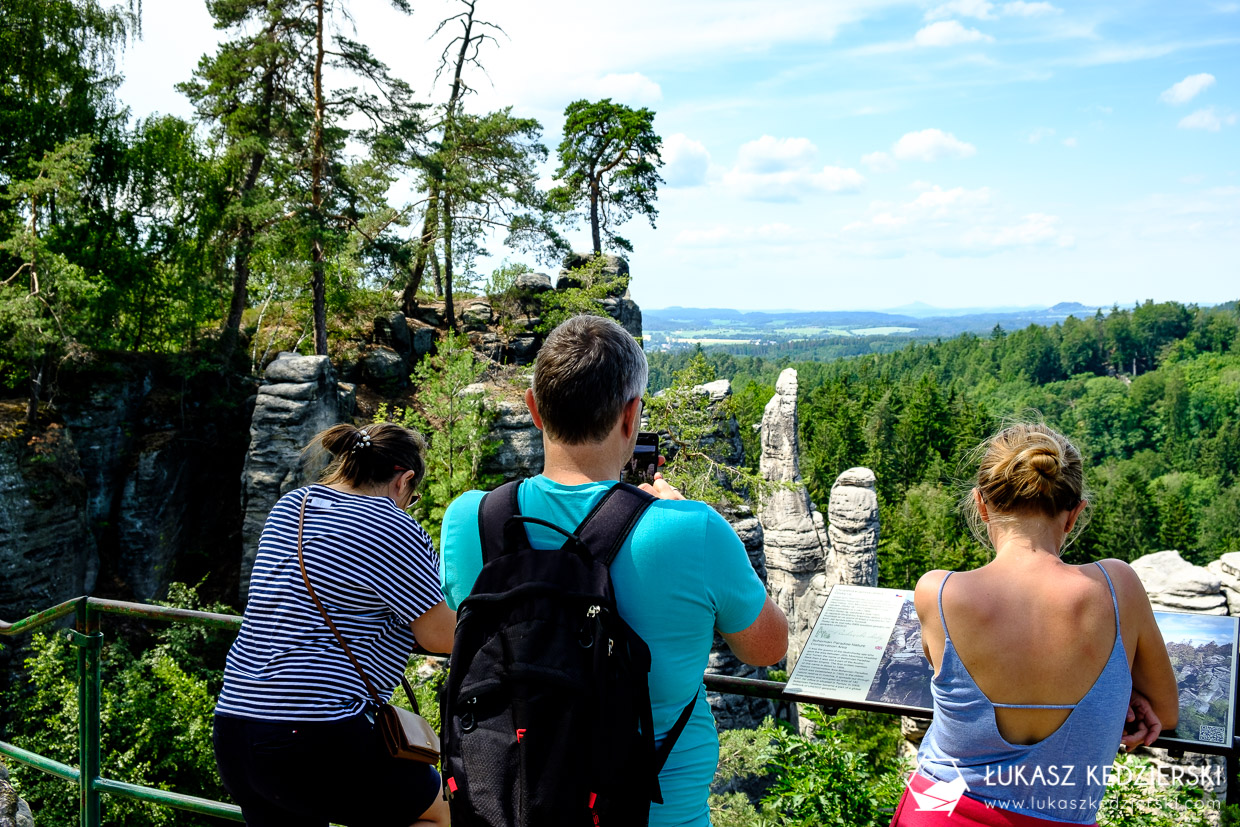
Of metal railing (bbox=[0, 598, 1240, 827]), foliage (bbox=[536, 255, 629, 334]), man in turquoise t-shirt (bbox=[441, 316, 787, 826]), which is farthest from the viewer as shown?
foliage (bbox=[536, 255, 629, 334])

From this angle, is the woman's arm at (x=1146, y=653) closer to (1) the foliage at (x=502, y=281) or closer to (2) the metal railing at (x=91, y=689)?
(2) the metal railing at (x=91, y=689)

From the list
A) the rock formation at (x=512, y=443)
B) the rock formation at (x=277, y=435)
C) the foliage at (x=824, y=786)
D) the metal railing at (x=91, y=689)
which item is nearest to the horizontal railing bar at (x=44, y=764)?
the metal railing at (x=91, y=689)

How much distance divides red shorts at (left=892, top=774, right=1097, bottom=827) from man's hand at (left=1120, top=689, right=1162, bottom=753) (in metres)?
0.18

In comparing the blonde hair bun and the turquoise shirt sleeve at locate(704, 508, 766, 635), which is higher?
the blonde hair bun

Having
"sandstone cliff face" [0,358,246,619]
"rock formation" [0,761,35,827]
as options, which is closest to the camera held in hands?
"rock formation" [0,761,35,827]

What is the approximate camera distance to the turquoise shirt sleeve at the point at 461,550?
1.55m

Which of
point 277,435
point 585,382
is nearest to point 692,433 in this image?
point 277,435

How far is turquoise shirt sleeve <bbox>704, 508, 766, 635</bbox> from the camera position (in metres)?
1.47

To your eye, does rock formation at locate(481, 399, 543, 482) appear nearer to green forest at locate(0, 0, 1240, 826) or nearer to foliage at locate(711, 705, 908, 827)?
green forest at locate(0, 0, 1240, 826)

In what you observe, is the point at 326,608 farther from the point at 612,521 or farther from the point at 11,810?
the point at 11,810

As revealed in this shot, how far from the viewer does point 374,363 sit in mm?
19281

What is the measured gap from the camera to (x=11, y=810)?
234 centimetres

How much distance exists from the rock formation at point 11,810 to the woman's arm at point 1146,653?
2.84 metres

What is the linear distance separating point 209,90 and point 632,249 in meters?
12.2
